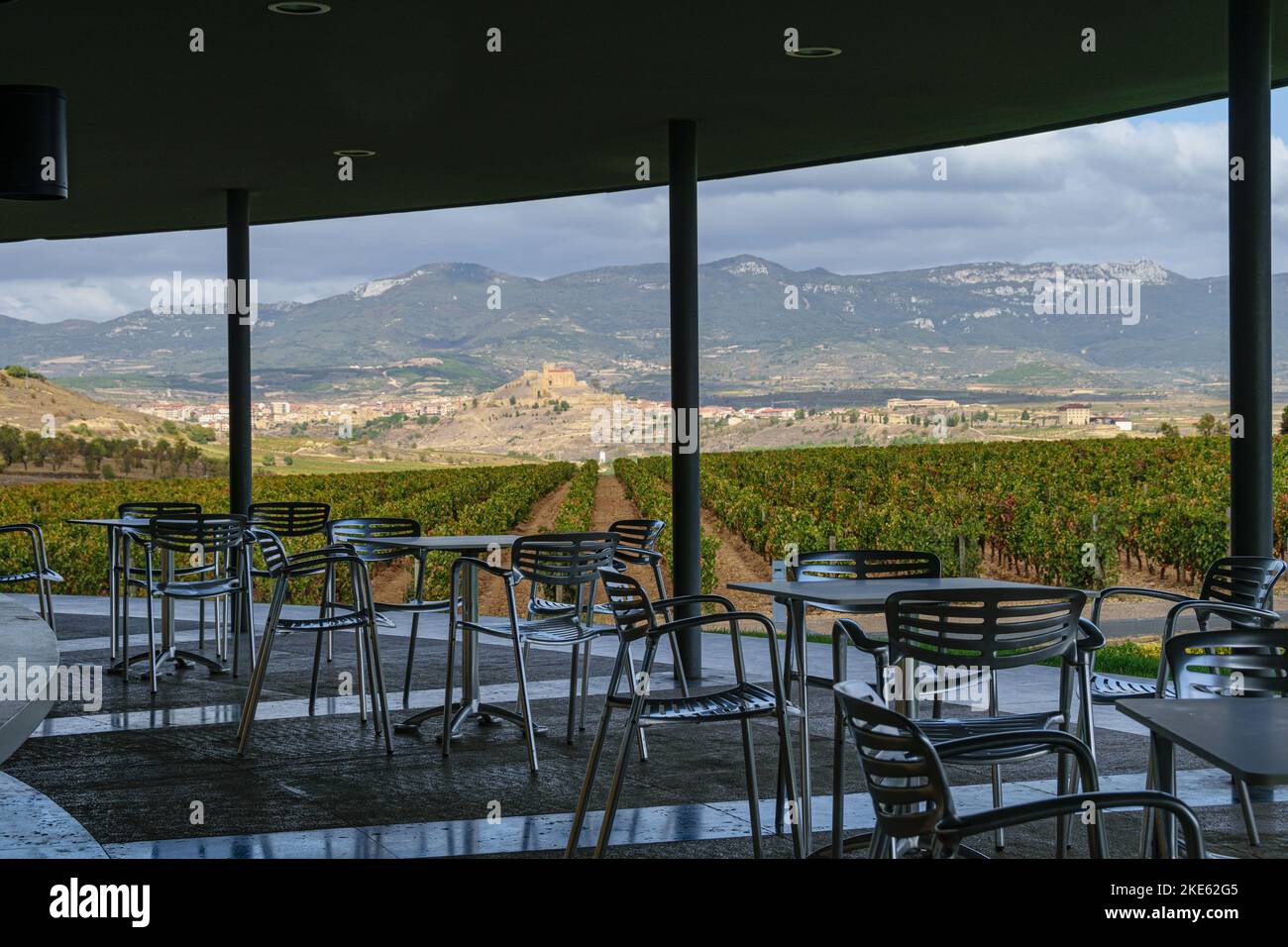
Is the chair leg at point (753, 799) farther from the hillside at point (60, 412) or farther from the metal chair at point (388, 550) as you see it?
the hillside at point (60, 412)

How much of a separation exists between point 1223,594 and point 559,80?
3.50 meters

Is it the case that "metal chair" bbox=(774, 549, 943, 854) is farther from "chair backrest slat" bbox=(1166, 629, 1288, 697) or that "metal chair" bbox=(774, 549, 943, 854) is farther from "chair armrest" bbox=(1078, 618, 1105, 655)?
"chair backrest slat" bbox=(1166, 629, 1288, 697)

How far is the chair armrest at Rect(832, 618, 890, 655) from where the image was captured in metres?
3.68

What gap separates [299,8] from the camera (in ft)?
15.7

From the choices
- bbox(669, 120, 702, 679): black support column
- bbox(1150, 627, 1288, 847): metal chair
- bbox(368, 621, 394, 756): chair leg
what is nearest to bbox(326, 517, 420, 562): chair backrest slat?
bbox(368, 621, 394, 756): chair leg

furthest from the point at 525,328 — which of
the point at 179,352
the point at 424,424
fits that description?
the point at 179,352

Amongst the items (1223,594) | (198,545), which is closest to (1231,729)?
(1223,594)

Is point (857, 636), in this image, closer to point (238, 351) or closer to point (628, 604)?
point (628, 604)

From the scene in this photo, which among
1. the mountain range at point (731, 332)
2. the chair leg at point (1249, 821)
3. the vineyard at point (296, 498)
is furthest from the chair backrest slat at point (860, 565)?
the mountain range at point (731, 332)

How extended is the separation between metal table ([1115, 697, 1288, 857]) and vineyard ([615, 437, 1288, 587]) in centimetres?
1403

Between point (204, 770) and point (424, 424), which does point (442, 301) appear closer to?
point (424, 424)

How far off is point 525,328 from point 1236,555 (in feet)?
150
